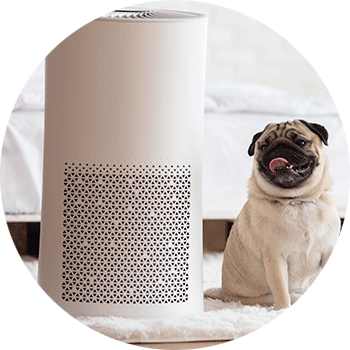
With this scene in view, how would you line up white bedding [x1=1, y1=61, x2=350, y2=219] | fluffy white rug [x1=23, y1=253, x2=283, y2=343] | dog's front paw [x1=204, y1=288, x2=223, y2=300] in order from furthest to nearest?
1. white bedding [x1=1, y1=61, x2=350, y2=219]
2. dog's front paw [x1=204, y1=288, x2=223, y2=300]
3. fluffy white rug [x1=23, y1=253, x2=283, y2=343]

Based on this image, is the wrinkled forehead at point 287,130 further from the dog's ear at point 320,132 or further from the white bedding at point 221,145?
the white bedding at point 221,145

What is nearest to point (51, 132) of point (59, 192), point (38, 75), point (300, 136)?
point (59, 192)

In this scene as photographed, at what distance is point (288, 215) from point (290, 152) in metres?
0.13

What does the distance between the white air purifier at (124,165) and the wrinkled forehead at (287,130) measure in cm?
15

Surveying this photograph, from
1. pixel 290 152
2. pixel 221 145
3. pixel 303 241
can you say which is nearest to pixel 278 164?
pixel 290 152

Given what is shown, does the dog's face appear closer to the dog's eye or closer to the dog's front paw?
the dog's eye

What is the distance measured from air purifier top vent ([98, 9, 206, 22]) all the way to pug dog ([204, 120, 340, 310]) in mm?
287

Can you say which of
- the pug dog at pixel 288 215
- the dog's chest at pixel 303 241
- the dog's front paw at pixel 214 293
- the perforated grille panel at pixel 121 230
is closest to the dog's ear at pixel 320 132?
the pug dog at pixel 288 215

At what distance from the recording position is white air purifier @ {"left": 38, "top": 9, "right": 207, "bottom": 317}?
938 millimetres

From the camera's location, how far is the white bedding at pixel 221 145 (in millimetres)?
1472

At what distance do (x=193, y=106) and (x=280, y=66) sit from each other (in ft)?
6.59

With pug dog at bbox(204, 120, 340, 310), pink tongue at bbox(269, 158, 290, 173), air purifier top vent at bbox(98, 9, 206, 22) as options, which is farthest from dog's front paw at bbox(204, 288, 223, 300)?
air purifier top vent at bbox(98, 9, 206, 22)

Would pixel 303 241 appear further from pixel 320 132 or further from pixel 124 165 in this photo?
pixel 124 165

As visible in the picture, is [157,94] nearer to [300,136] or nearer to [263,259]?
[300,136]
